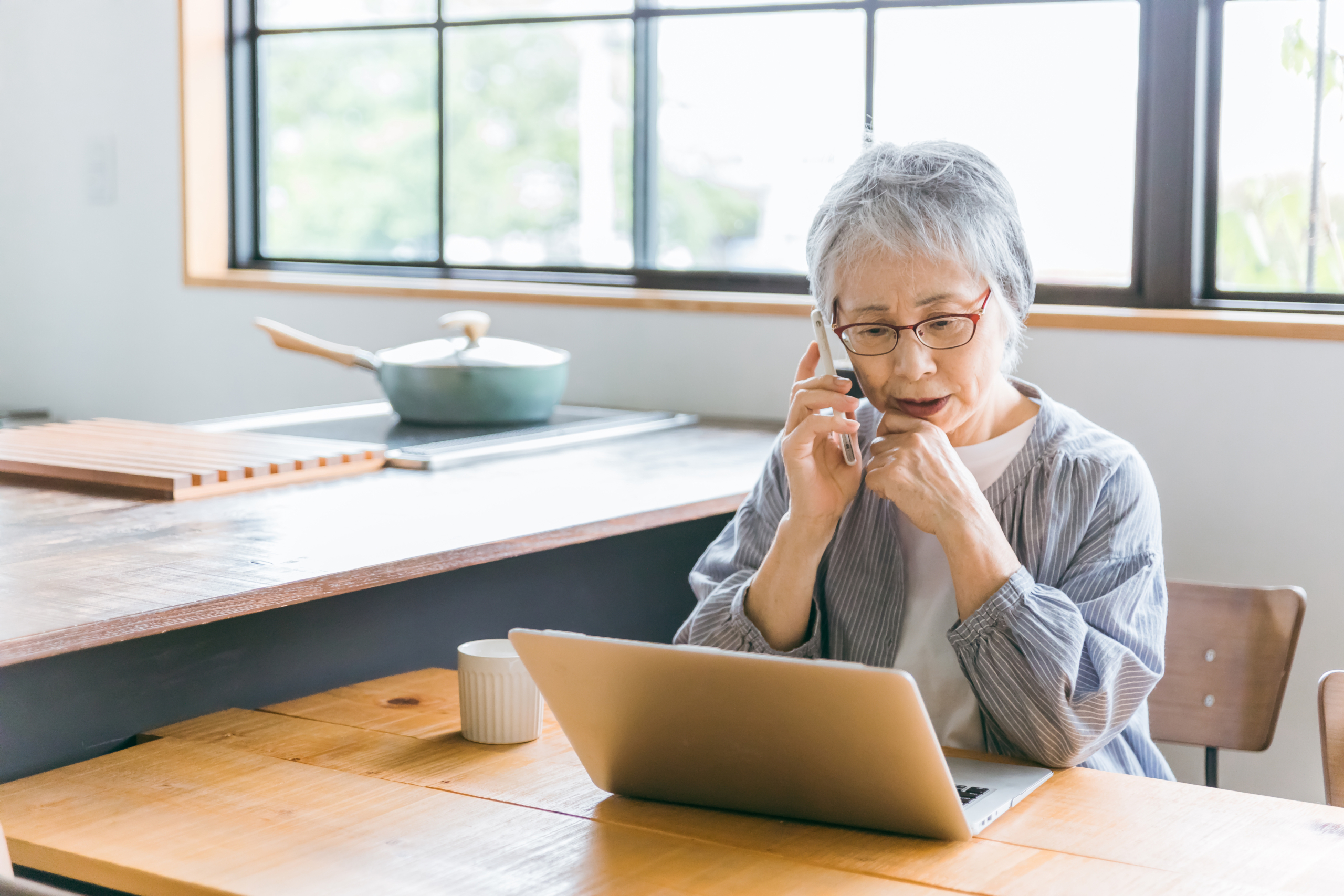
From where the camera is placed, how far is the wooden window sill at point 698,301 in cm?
220

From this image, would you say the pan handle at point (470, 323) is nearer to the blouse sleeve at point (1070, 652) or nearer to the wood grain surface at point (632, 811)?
the wood grain surface at point (632, 811)

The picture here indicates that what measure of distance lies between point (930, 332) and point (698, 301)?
1.32m

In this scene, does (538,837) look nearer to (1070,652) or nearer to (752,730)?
(752,730)

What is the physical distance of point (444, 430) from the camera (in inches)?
94.0

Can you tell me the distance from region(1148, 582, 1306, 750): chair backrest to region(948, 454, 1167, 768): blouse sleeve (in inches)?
17.5

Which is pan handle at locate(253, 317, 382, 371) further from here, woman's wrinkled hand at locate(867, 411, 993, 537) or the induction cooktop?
woman's wrinkled hand at locate(867, 411, 993, 537)

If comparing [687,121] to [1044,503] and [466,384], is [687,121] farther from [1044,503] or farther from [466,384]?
[1044,503]

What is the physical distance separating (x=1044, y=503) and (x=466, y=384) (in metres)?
1.19

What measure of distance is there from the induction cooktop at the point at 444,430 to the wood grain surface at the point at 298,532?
0.05m

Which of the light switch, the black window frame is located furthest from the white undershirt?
the light switch

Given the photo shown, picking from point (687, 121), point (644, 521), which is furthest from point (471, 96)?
point (644, 521)

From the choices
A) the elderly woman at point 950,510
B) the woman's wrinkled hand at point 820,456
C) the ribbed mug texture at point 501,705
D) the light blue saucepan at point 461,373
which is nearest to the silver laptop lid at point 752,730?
the ribbed mug texture at point 501,705

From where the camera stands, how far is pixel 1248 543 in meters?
2.24

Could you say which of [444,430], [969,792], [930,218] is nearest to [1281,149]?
[930,218]
